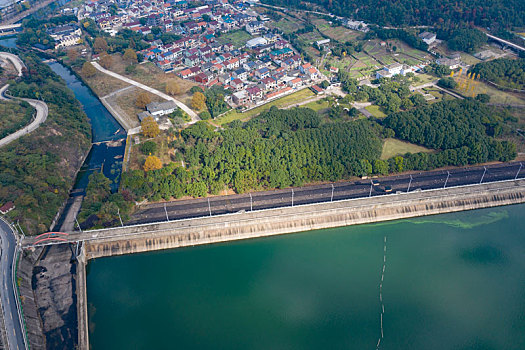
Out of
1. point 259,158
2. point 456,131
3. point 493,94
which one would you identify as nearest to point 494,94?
point 493,94

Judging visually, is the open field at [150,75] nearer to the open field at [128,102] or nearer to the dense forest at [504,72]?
the open field at [128,102]

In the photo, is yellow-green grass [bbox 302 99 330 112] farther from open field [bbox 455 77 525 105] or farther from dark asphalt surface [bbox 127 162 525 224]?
open field [bbox 455 77 525 105]

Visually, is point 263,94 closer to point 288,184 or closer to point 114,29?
point 288,184

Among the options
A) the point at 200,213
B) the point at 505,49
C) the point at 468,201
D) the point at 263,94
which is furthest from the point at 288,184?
the point at 505,49

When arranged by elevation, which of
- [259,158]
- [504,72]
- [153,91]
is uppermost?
[259,158]

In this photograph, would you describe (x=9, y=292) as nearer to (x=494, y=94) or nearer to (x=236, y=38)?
(x=236, y=38)

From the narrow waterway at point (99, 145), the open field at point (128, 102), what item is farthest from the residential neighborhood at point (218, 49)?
the narrow waterway at point (99, 145)

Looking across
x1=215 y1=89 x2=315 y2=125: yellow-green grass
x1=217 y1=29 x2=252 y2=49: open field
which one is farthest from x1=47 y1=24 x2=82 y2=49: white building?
x1=215 y1=89 x2=315 y2=125: yellow-green grass
